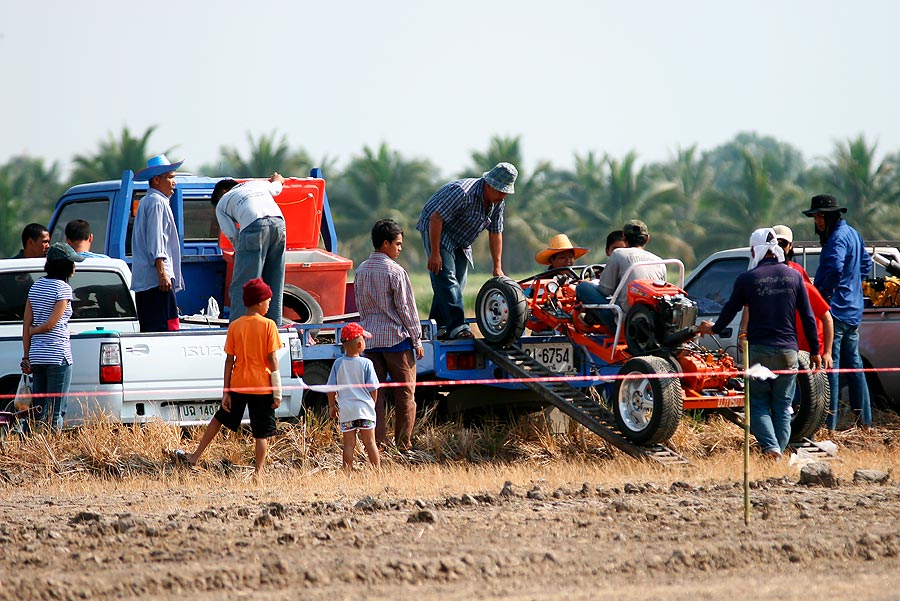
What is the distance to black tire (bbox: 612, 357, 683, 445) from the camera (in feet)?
31.4

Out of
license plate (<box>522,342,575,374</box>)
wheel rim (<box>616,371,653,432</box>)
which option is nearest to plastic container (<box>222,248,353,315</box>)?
license plate (<box>522,342,575,374</box>)

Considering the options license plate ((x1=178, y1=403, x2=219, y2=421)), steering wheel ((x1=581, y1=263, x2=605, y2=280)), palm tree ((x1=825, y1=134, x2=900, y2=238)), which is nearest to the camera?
license plate ((x1=178, y1=403, x2=219, y2=421))

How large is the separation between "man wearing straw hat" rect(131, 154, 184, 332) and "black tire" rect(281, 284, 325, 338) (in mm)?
2179

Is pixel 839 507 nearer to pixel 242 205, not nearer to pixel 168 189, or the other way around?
pixel 242 205

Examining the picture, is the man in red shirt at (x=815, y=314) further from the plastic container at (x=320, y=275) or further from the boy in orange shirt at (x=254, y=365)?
the plastic container at (x=320, y=275)

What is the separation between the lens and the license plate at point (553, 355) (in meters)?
11.3

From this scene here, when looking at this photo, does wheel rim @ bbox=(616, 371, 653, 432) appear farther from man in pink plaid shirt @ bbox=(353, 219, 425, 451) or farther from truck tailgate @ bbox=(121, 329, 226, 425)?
truck tailgate @ bbox=(121, 329, 226, 425)

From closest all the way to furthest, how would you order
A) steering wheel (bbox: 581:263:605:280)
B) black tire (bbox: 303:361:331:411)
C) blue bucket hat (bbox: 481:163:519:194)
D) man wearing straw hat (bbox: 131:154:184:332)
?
man wearing straw hat (bbox: 131:154:184:332) → blue bucket hat (bbox: 481:163:519:194) → black tire (bbox: 303:361:331:411) → steering wheel (bbox: 581:263:605:280)

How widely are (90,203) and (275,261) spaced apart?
12.7ft

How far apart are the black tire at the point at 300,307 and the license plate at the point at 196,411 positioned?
9.00 feet

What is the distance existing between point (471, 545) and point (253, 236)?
4.55 meters

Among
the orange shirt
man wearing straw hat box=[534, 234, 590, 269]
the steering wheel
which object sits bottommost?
the orange shirt

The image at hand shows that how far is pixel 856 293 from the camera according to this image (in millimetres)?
11539

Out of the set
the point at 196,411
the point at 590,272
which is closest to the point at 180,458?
the point at 196,411
